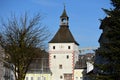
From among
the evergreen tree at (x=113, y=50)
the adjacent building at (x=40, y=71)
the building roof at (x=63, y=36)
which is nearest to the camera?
the evergreen tree at (x=113, y=50)

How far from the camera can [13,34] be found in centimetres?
5441

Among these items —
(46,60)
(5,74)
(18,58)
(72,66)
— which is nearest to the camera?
(18,58)

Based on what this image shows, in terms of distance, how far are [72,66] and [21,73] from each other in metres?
55.4

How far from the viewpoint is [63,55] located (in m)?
108

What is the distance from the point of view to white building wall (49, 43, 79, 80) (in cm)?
10700

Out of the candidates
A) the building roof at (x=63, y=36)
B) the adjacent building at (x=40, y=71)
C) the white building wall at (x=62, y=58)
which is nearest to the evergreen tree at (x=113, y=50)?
the white building wall at (x=62, y=58)

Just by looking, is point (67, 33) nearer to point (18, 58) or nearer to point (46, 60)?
point (46, 60)

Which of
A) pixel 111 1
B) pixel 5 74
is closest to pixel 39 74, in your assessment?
pixel 5 74

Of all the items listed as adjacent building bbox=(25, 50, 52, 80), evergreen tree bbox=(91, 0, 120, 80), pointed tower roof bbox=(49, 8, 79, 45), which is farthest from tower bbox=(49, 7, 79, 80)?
evergreen tree bbox=(91, 0, 120, 80)

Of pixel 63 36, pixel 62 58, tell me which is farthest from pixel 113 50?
pixel 63 36

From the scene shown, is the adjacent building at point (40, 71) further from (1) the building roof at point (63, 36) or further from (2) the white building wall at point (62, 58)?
(1) the building roof at point (63, 36)

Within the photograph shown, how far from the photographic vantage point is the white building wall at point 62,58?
107 m

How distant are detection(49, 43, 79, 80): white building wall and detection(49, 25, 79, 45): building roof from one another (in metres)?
1.07

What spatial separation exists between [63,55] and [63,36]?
552cm
